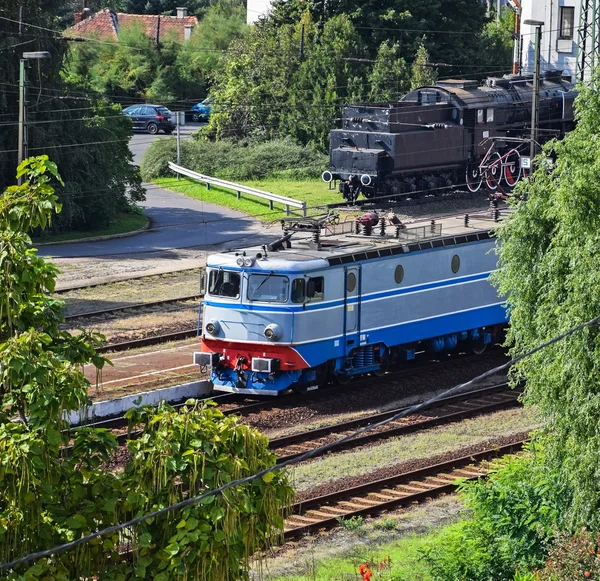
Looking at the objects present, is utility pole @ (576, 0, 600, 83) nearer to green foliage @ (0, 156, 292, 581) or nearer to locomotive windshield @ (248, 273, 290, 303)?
locomotive windshield @ (248, 273, 290, 303)

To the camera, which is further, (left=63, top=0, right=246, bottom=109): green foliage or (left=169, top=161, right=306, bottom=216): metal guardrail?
(left=63, top=0, right=246, bottom=109): green foliage

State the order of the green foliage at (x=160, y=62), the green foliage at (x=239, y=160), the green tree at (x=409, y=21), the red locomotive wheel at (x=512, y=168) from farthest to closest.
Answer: the green foliage at (x=160, y=62), the green tree at (x=409, y=21), the green foliage at (x=239, y=160), the red locomotive wheel at (x=512, y=168)

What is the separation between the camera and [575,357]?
46.6 feet

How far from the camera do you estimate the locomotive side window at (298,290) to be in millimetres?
20516

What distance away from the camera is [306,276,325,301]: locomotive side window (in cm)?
2069

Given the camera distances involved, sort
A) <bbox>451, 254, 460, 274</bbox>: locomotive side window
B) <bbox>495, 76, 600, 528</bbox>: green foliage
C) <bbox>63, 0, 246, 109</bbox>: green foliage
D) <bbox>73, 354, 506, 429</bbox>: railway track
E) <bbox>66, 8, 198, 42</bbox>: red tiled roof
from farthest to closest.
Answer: <bbox>66, 8, 198, 42</bbox>: red tiled roof < <bbox>63, 0, 246, 109</bbox>: green foliage < <bbox>451, 254, 460, 274</bbox>: locomotive side window < <bbox>73, 354, 506, 429</bbox>: railway track < <bbox>495, 76, 600, 528</bbox>: green foliage

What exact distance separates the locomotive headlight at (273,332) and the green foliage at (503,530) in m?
6.08

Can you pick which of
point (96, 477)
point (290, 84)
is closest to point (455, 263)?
point (96, 477)

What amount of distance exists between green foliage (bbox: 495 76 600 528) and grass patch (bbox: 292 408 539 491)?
214cm

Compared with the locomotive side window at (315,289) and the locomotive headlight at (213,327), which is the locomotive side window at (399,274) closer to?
the locomotive side window at (315,289)

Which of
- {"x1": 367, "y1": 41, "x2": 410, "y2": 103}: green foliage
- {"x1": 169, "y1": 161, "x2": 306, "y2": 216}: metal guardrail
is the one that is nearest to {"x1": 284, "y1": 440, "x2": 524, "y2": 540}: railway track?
{"x1": 169, "y1": 161, "x2": 306, "y2": 216}: metal guardrail

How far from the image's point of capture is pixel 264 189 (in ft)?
147

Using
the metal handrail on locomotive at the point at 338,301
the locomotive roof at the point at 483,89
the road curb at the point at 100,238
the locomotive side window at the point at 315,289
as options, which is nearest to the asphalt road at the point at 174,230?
the road curb at the point at 100,238

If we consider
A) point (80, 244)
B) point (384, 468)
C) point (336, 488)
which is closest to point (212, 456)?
point (336, 488)
